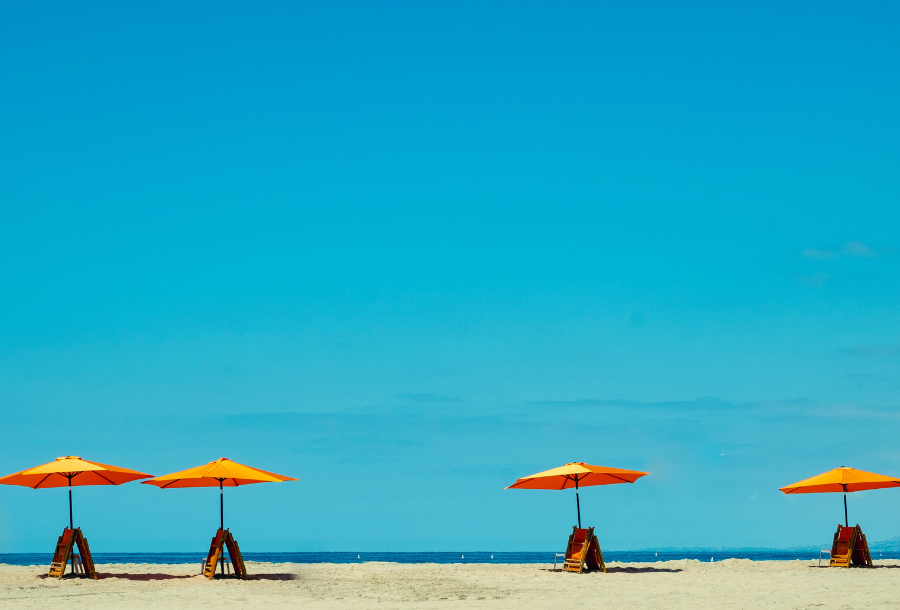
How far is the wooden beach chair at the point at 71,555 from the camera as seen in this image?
1580 centimetres

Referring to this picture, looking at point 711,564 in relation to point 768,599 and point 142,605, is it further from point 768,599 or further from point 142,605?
point 142,605

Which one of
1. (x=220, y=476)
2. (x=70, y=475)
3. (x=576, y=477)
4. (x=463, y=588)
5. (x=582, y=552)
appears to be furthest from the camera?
(x=576, y=477)

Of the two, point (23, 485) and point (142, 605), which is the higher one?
point (23, 485)

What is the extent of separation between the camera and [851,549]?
1838 cm

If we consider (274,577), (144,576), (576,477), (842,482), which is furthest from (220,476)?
(842,482)

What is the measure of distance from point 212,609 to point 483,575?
7014 mm

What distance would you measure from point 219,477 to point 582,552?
7.10 meters

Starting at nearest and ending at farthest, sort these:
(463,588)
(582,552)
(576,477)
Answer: (463,588), (582,552), (576,477)

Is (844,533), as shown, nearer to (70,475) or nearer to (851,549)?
(851,549)

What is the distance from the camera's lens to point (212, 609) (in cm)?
1165

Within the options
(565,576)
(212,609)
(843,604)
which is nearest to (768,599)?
(843,604)

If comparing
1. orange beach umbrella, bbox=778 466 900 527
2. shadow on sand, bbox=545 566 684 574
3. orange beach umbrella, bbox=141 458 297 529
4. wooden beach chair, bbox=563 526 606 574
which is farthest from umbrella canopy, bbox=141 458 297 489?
orange beach umbrella, bbox=778 466 900 527

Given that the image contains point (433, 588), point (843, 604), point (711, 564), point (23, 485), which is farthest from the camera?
point (711, 564)

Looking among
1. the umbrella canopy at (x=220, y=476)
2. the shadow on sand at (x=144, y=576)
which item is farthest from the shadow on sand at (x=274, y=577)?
the umbrella canopy at (x=220, y=476)
